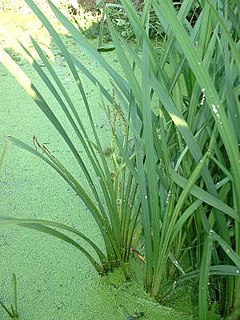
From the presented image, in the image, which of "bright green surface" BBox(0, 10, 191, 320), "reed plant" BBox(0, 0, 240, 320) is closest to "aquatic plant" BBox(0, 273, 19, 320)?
"bright green surface" BBox(0, 10, 191, 320)

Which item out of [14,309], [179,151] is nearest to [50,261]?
[14,309]

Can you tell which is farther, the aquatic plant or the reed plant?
the aquatic plant

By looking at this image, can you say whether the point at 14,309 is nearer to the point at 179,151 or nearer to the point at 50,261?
the point at 50,261

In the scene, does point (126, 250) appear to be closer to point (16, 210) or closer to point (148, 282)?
point (148, 282)

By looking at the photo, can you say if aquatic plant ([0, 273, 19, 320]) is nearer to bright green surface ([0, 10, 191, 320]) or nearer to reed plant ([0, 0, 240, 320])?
bright green surface ([0, 10, 191, 320])

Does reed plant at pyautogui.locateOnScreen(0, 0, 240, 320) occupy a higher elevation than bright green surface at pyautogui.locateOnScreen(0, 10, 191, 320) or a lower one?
higher

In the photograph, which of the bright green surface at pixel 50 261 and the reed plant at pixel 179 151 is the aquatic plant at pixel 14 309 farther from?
the reed plant at pixel 179 151
